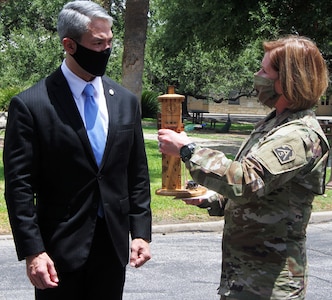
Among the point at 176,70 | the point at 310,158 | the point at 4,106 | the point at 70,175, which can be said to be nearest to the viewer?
the point at 310,158

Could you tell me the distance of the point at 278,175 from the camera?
102 inches

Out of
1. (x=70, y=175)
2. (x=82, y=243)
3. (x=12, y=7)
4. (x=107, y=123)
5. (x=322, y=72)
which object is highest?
(x=12, y=7)

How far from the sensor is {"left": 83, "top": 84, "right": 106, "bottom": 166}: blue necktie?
9.69ft

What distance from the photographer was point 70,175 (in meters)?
2.88

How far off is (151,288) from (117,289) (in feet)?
10.3

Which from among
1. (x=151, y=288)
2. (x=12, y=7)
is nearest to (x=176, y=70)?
(x=12, y=7)

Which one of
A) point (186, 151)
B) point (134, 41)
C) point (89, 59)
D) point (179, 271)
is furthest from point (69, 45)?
point (134, 41)

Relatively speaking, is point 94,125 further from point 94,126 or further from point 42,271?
point 42,271

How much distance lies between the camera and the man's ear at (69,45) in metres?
2.98

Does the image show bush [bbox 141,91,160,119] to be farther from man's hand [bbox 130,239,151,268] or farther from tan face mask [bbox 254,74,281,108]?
tan face mask [bbox 254,74,281,108]

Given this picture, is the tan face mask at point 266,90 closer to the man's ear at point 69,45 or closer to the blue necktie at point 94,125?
the blue necktie at point 94,125

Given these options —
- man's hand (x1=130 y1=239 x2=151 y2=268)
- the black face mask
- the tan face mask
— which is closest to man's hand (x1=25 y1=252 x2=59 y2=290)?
man's hand (x1=130 y1=239 x2=151 y2=268)

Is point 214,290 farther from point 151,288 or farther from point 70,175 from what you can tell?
point 70,175

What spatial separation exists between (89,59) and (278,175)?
1.03 m
